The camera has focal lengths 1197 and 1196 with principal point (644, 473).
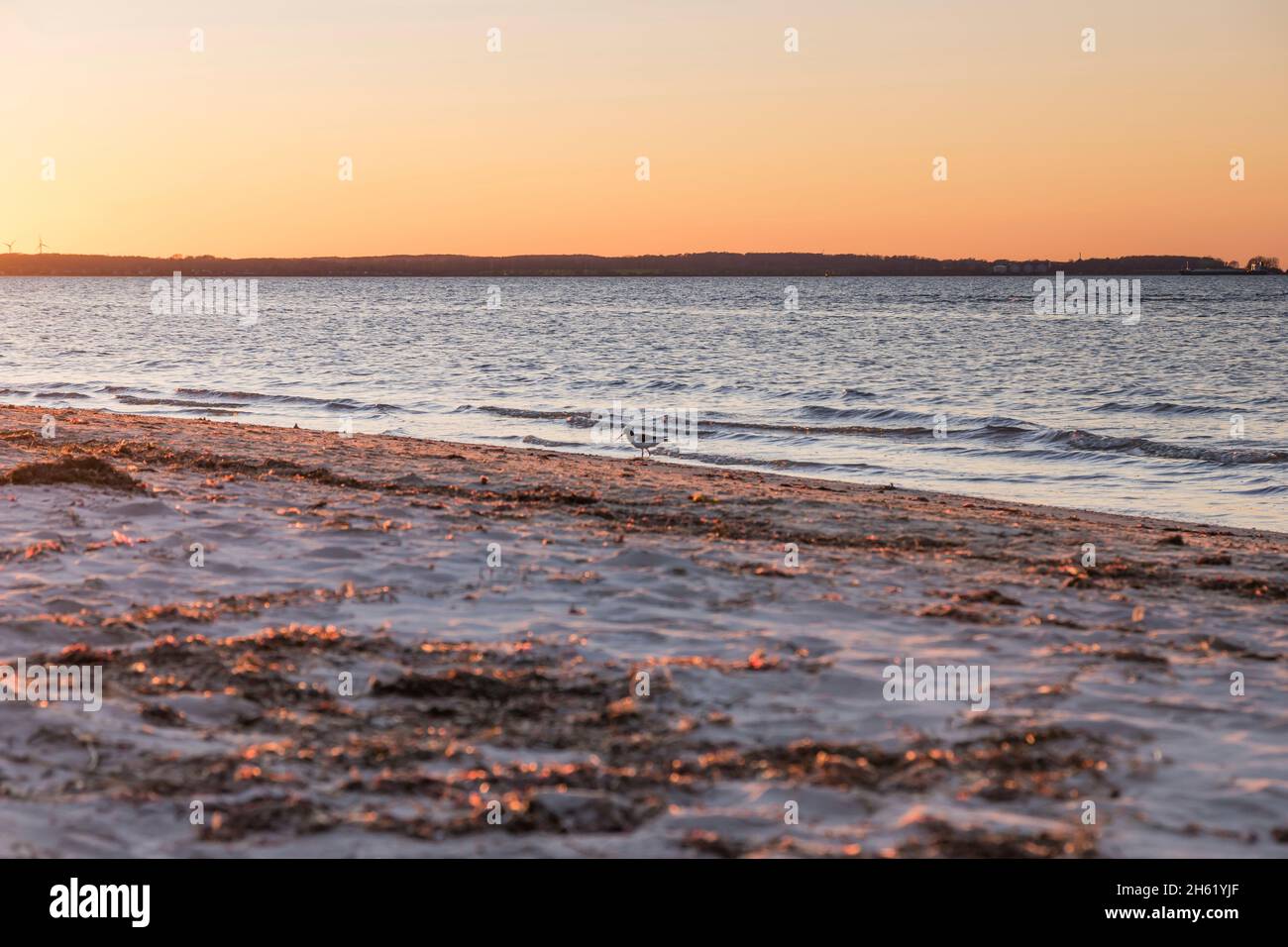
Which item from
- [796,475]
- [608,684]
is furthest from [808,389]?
[608,684]

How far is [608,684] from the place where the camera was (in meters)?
6.65

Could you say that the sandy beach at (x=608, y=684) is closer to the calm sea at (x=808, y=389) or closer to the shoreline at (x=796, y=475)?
the shoreline at (x=796, y=475)

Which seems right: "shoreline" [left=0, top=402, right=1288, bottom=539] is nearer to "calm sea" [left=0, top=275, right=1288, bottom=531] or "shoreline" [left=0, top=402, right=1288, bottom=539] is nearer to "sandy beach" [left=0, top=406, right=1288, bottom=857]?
"calm sea" [left=0, top=275, right=1288, bottom=531]

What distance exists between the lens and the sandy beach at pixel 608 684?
16.2ft

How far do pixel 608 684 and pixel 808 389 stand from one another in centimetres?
3132

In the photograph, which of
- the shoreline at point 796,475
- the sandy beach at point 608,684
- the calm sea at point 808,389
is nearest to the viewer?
the sandy beach at point 608,684

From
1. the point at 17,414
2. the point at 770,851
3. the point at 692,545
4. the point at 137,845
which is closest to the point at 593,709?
the point at 770,851

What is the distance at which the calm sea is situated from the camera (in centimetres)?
2222

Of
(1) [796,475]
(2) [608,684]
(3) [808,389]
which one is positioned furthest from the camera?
(3) [808,389]

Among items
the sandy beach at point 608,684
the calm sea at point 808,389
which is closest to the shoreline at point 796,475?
the calm sea at point 808,389

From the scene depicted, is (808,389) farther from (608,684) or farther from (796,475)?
(608,684)

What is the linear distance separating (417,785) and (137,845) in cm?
115

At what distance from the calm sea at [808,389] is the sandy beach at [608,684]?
9759 mm

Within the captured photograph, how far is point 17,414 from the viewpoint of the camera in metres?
23.7
